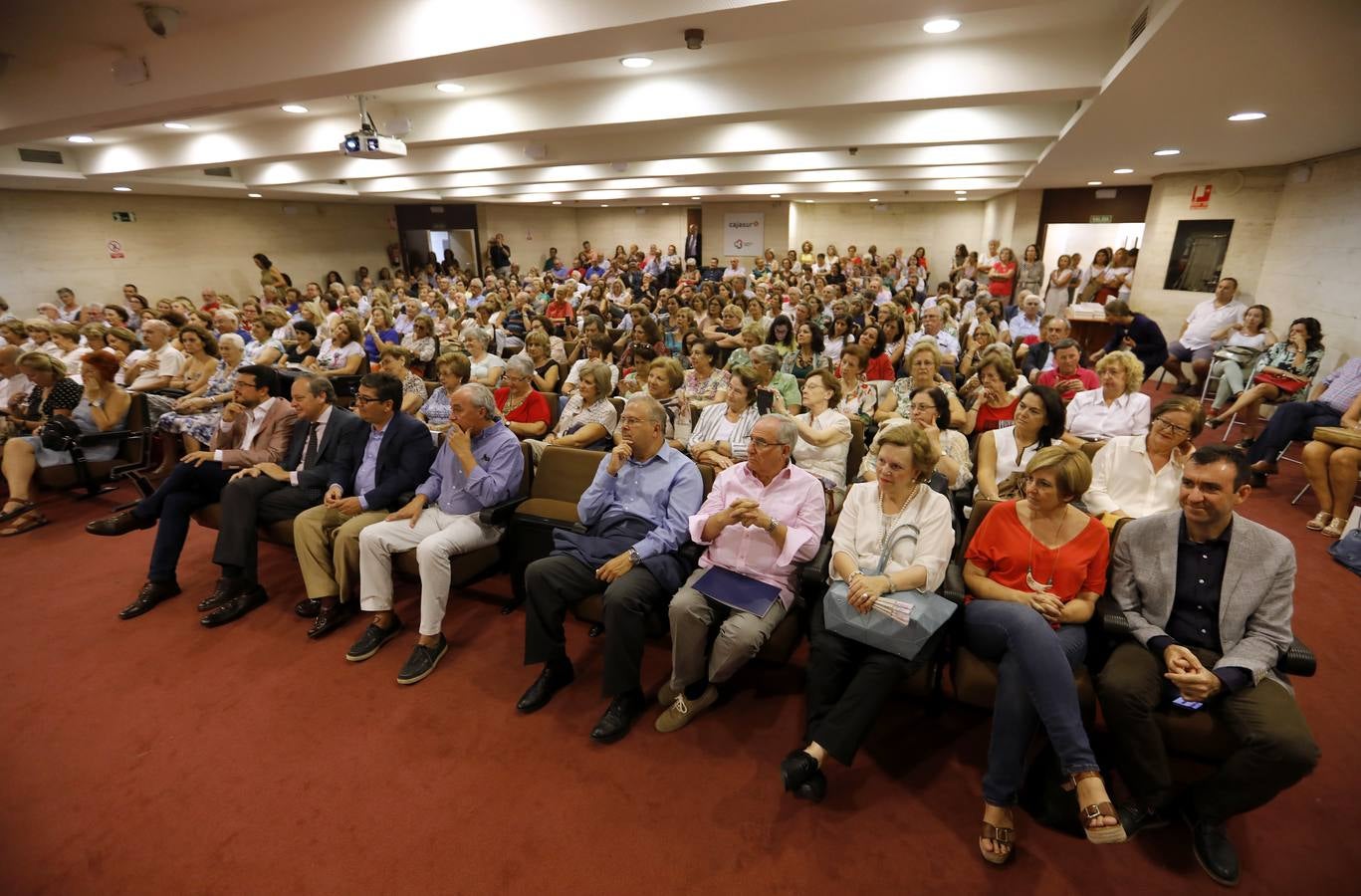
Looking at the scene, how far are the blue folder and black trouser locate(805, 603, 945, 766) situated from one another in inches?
9.0

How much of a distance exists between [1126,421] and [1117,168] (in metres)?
7.36

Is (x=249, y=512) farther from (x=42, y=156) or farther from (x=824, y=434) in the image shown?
(x=42, y=156)

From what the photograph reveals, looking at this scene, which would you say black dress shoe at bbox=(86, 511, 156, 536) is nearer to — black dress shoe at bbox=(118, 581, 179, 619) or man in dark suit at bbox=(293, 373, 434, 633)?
→ black dress shoe at bbox=(118, 581, 179, 619)

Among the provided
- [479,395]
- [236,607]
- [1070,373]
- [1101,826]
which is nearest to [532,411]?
[479,395]

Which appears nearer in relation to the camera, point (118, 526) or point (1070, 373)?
point (118, 526)

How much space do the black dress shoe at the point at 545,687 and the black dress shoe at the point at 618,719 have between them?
289 millimetres

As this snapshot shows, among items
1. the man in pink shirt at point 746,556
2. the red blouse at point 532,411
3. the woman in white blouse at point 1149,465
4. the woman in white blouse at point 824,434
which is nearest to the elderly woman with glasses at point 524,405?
the red blouse at point 532,411

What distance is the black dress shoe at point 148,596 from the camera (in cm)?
344

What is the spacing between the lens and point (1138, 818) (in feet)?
6.66

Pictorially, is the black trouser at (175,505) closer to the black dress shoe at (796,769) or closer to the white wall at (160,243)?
the black dress shoe at (796,769)

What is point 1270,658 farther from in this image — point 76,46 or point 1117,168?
point 1117,168

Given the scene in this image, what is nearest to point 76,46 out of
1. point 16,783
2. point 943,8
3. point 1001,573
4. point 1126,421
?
point 16,783

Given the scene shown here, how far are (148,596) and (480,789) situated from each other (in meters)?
2.70

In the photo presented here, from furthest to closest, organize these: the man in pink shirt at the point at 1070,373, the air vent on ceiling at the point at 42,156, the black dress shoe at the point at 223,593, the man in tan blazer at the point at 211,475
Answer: the air vent on ceiling at the point at 42,156
the man in pink shirt at the point at 1070,373
the man in tan blazer at the point at 211,475
the black dress shoe at the point at 223,593
